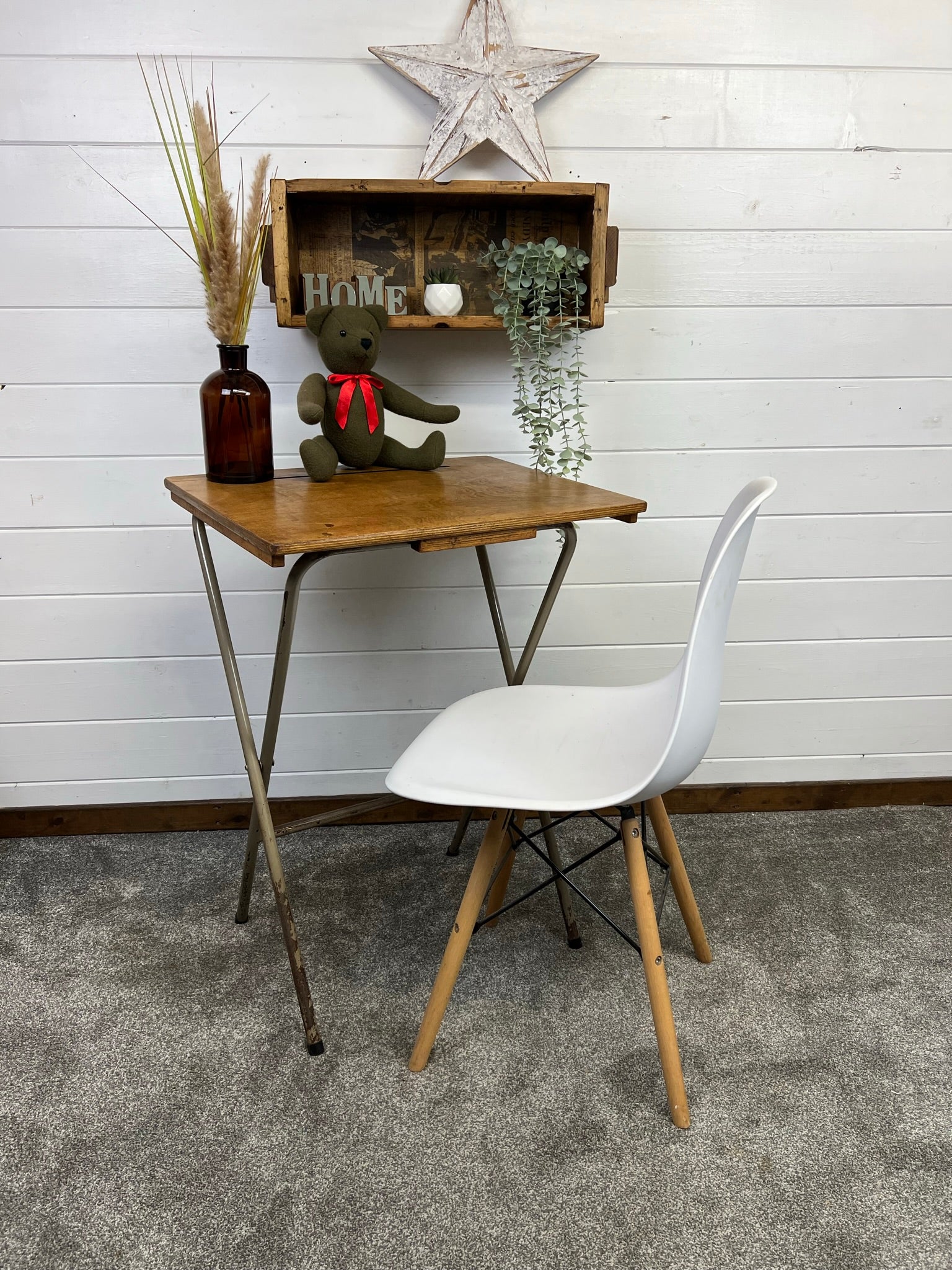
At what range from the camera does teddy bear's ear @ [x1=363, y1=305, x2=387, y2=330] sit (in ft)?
5.61

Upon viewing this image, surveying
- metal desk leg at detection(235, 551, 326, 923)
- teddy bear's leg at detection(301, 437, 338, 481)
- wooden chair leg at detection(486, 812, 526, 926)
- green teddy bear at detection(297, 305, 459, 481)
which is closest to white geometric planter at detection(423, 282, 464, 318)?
green teddy bear at detection(297, 305, 459, 481)

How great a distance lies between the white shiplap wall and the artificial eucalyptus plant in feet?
0.23

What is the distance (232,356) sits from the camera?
157 centimetres

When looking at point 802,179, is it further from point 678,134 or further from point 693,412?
point 693,412

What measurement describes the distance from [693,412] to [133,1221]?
1.75 m

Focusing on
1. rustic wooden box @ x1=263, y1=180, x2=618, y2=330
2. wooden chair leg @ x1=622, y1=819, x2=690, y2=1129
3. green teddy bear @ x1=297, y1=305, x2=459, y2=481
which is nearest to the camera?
wooden chair leg @ x1=622, y1=819, x2=690, y2=1129

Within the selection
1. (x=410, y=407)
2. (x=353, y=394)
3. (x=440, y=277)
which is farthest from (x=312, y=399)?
(x=440, y=277)

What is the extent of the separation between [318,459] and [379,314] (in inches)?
12.6

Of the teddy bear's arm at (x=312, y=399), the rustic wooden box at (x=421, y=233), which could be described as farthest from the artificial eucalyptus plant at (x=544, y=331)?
the teddy bear's arm at (x=312, y=399)

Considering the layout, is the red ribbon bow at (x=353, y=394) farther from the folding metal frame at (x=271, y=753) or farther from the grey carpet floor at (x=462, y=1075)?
the grey carpet floor at (x=462, y=1075)

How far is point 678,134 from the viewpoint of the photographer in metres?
1.92

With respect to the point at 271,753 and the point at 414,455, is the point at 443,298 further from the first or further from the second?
the point at 271,753

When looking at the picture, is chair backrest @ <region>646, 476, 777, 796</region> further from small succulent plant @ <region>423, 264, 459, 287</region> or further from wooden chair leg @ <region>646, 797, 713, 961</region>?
small succulent plant @ <region>423, 264, 459, 287</region>

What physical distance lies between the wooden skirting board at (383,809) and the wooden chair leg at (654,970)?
919 mm
